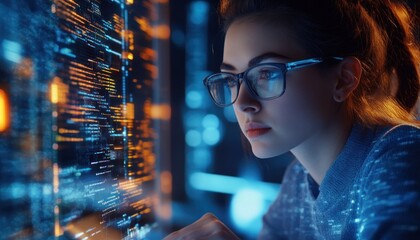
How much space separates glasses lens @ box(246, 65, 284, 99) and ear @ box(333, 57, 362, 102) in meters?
0.16

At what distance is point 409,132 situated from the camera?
713 mm

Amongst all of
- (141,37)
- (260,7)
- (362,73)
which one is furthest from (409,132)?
(141,37)

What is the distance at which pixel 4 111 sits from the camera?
1.45 feet

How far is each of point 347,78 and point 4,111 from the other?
698 millimetres

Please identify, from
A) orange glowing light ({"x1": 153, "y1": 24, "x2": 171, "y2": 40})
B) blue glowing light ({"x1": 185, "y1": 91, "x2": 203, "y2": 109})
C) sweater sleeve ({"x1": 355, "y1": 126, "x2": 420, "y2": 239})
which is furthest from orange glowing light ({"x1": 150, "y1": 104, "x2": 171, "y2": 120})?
sweater sleeve ({"x1": 355, "y1": 126, "x2": 420, "y2": 239})

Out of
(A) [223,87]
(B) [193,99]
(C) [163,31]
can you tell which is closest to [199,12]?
(C) [163,31]

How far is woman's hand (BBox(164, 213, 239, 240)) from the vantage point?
748 mm

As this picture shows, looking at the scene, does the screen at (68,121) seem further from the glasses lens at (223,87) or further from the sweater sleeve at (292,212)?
the sweater sleeve at (292,212)

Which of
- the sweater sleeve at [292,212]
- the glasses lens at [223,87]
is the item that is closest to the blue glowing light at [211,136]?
the sweater sleeve at [292,212]

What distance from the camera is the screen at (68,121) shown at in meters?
0.45

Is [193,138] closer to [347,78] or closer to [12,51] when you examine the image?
[347,78]

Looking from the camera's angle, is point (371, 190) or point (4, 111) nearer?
point (4, 111)

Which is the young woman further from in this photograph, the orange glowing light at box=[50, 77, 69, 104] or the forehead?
the orange glowing light at box=[50, 77, 69, 104]

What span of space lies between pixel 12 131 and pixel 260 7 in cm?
59
